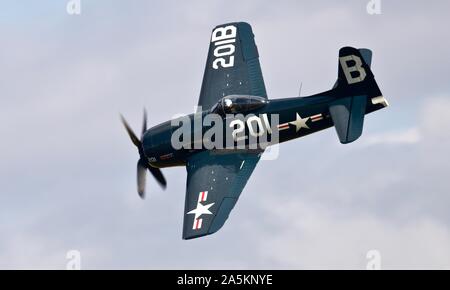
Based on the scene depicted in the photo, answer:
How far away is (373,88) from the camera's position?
34875mm

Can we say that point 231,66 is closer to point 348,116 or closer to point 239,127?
point 239,127

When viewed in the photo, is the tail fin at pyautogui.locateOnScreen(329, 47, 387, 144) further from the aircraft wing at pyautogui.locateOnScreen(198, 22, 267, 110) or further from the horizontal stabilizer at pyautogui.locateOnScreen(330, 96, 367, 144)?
the aircraft wing at pyautogui.locateOnScreen(198, 22, 267, 110)

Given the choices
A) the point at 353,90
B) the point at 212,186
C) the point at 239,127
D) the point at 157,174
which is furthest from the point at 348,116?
the point at 157,174

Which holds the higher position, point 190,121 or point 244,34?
point 244,34

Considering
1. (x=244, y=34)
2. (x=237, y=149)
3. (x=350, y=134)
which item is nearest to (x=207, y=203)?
(x=237, y=149)

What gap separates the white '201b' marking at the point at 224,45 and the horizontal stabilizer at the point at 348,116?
190 inches

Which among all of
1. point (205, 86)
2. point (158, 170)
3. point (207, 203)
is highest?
point (205, 86)

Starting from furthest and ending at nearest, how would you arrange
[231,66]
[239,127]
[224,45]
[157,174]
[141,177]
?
[224,45], [231,66], [157,174], [141,177], [239,127]

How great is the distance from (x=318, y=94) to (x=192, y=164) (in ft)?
14.2

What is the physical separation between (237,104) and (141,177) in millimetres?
3936

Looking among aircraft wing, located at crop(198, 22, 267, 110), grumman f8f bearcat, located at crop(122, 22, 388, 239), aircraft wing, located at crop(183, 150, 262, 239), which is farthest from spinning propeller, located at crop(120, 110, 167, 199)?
aircraft wing, located at crop(198, 22, 267, 110)

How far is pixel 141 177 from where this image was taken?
122 feet

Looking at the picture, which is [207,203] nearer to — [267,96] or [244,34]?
[267,96]

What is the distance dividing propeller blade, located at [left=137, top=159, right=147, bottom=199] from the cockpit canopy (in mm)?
3107
